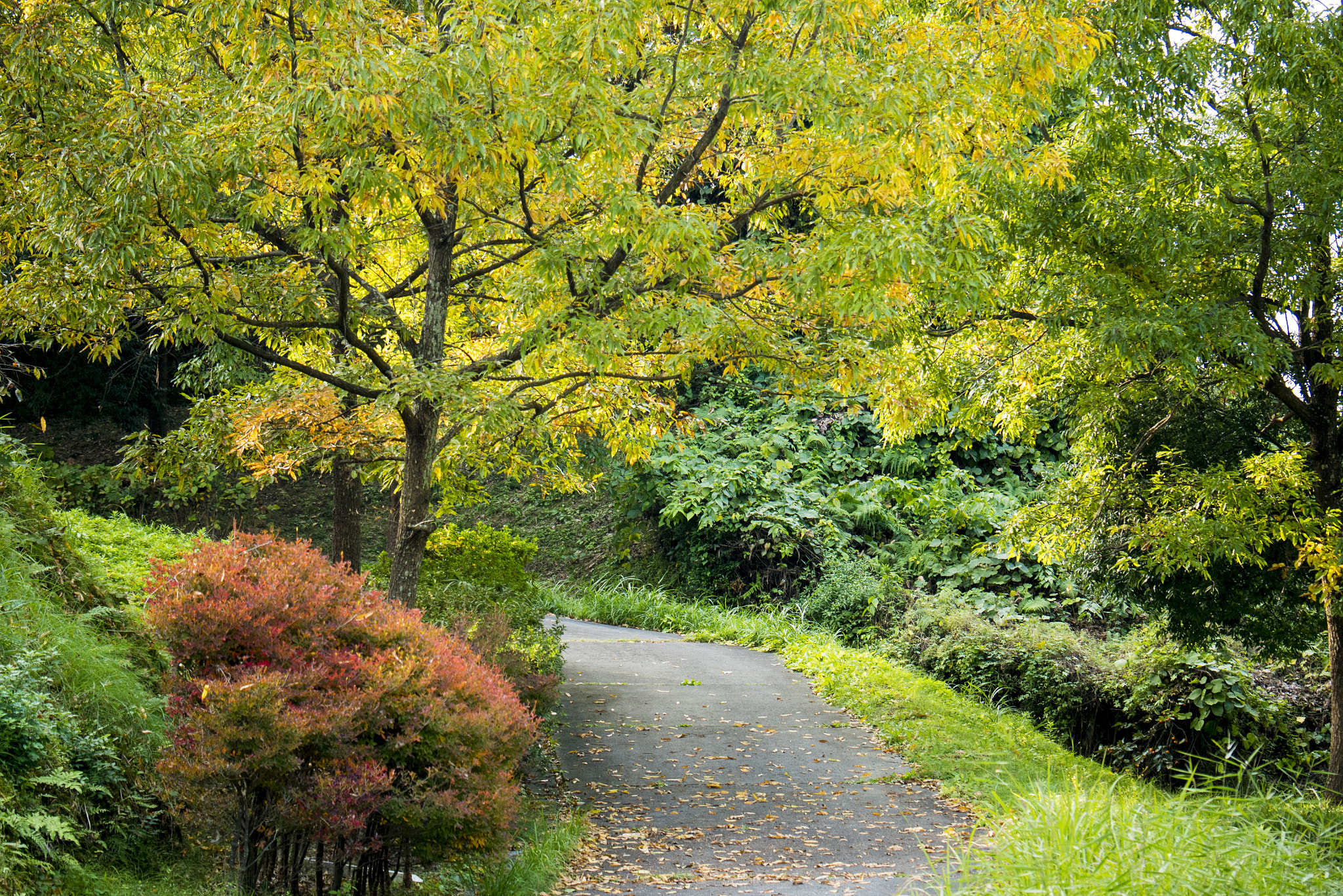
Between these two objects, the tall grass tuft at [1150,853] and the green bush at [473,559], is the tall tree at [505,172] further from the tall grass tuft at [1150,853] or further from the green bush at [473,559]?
the tall grass tuft at [1150,853]

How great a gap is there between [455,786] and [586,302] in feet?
12.0

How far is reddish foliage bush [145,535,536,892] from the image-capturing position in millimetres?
4031

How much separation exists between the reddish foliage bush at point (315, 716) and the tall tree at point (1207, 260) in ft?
14.6

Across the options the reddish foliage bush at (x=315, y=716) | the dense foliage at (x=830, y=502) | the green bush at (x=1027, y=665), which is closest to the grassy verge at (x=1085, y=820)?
the green bush at (x=1027, y=665)

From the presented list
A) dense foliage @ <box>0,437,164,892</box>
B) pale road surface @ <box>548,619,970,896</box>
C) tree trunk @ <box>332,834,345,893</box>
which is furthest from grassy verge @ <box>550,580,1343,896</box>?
dense foliage @ <box>0,437,164,892</box>

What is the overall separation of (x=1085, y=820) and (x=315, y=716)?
349cm

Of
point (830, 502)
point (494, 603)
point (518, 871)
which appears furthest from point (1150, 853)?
point (830, 502)

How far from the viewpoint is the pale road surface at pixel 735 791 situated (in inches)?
220

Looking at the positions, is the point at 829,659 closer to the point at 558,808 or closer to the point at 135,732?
the point at 558,808

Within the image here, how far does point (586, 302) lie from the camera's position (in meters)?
7.04

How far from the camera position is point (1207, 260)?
773 cm

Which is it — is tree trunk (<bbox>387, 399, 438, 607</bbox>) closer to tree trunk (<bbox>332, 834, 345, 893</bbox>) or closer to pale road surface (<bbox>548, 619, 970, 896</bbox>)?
pale road surface (<bbox>548, 619, 970, 896</bbox>)

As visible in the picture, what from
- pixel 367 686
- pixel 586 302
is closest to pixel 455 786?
pixel 367 686

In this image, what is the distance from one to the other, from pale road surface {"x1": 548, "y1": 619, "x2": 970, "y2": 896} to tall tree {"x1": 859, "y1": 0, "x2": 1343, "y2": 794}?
2965mm
